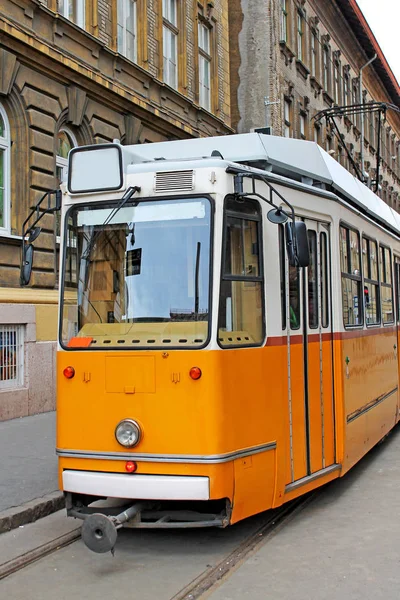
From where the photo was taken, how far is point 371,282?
8.88 metres

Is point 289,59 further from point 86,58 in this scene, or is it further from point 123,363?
point 123,363

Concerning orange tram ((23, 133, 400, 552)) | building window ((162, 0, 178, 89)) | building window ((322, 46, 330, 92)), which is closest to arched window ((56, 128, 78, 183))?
building window ((162, 0, 178, 89))

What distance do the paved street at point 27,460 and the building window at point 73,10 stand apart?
7393 mm

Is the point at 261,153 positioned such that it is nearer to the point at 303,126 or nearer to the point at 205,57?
the point at 205,57

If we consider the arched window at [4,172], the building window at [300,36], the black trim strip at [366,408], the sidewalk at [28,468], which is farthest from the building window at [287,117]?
the black trim strip at [366,408]

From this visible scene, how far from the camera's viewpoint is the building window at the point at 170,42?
61.8ft

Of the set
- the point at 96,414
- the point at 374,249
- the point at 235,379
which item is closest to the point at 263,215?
the point at 235,379

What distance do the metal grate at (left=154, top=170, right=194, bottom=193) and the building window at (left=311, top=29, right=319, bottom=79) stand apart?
28.6m

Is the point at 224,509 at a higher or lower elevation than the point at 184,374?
lower

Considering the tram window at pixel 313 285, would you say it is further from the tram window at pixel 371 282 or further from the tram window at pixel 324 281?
the tram window at pixel 371 282

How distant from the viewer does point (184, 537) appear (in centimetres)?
600

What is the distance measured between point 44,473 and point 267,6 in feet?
77.3

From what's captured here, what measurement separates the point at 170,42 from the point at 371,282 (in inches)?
485

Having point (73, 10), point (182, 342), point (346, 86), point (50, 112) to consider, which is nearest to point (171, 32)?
point (73, 10)
